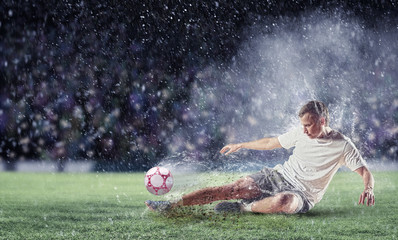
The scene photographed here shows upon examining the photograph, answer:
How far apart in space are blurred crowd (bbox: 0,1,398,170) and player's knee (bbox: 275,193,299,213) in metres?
7.98

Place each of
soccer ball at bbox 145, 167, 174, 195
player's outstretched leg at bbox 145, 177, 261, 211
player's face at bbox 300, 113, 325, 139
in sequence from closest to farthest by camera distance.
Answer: player's face at bbox 300, 113, 325, 139
player's outstretched leg at bbox 145, 177, 261, 211
soccer ball at bbox 145, 167, 174, 195

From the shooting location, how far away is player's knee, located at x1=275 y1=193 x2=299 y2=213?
16.1 ft

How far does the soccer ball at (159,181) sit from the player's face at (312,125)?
6.52 feet

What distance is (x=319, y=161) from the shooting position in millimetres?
4840

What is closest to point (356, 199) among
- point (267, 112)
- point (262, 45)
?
point (267, 112)

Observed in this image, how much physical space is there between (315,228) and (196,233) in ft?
4.09

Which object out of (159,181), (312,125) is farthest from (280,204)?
(159,181)

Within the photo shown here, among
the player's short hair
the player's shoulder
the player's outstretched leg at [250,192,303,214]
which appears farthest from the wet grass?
the player's short hair

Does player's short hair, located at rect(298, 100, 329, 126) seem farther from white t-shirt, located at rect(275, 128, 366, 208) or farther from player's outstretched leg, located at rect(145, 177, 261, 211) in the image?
player's outstretched leg, located at rect(145, 177, 261, 211)

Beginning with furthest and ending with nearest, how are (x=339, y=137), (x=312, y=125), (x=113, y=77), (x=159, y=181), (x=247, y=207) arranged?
(x=113, y=77) < (x=159, y=181) < (x=247, y=207) < (x=312, y=125) < (x=339, y=137)

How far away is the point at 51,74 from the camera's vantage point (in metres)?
14.3

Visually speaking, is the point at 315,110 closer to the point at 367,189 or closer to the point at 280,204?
the point at 367,189

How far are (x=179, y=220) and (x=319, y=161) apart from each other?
1.69 m

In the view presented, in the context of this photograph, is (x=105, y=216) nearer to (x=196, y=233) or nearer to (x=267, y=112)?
(x=196, y=233)
